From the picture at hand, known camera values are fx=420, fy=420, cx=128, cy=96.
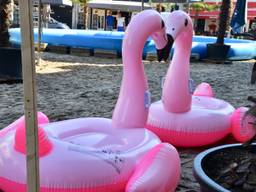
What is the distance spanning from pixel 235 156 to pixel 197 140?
1.61 m

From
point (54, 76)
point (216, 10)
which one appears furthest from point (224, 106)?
point (216, 10)

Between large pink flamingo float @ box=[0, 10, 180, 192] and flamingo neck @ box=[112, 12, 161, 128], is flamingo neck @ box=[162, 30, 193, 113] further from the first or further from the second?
large pink flamingo float @ box=[0, 10, 180, 192]

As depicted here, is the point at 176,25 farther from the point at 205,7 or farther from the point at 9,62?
the point at 205,7

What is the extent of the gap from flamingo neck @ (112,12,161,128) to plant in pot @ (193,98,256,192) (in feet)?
3.28

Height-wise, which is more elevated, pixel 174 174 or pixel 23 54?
pixel 23 54

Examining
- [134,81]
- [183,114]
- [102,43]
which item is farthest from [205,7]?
[134,81]

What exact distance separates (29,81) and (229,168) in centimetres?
125

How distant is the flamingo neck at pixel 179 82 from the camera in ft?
13.6

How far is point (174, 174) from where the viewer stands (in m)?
2.79

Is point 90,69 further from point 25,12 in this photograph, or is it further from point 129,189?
point 25,12

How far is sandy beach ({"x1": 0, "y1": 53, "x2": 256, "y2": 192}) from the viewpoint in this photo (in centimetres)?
509

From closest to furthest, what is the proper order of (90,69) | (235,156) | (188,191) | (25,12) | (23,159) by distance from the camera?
1. (25,12)
2. (235,156)
3. (23,159)
4. (188,191)
5. (90,69)

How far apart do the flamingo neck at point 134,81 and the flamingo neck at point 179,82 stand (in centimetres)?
73

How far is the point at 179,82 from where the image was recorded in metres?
4.21
